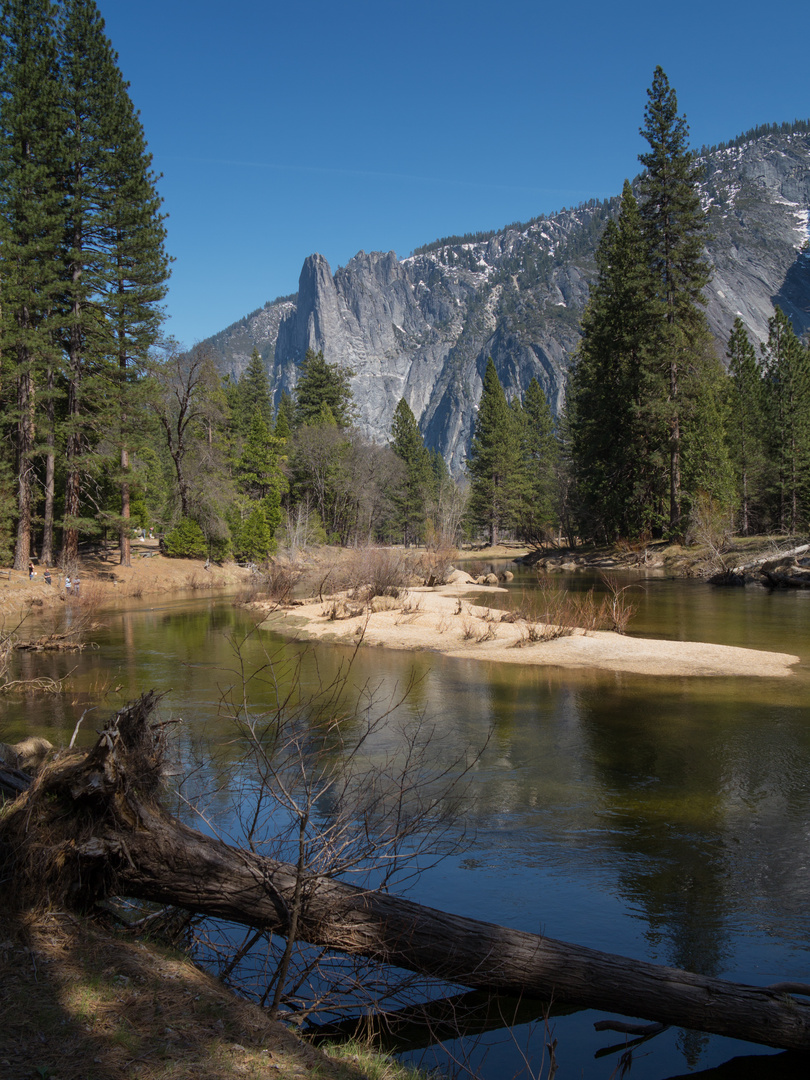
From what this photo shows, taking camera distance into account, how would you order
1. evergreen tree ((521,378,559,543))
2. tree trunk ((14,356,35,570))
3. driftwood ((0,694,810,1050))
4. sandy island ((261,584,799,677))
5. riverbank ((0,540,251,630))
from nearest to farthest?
driftwood ((0,694,810,1050)) → sandy island ((261,584,799,677)) → riverbank ((0,540,251,630)) → tree trunk ((14,356,35,570)) → evergreen tree ((521,378,559,543))

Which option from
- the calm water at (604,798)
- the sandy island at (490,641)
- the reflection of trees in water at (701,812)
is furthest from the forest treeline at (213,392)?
the reflection of trees in water at (701,812)

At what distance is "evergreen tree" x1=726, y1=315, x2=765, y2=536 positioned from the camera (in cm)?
4528

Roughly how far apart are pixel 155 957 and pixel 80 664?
42.6ft

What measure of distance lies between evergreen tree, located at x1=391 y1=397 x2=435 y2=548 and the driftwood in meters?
57.7

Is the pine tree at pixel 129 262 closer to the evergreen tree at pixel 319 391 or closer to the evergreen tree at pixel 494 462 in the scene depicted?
the evergreen tree at pixel 319 391

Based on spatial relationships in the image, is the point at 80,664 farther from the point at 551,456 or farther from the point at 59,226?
the point at 551,456

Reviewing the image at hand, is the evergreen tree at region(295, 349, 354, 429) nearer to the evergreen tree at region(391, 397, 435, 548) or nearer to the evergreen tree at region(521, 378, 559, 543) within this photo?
the evergreen tree at region(391, 397, 435, 548)

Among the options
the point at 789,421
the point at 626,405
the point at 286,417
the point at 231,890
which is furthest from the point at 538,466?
the point at 231,890

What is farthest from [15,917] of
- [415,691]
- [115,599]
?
[115,599]

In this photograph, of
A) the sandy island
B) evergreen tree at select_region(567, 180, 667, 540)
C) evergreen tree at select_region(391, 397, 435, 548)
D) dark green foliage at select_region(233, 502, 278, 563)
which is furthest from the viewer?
evergreen tree at select_region(391, 397, 435, 548)

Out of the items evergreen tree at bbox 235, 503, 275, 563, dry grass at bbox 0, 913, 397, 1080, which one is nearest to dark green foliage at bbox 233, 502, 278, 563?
evergreen tree at bbox 235, 503, 275, 563

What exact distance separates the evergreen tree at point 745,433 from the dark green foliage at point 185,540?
31769mm

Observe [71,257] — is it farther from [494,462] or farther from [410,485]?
[494,462]

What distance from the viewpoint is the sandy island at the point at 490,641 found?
46.3 ft
